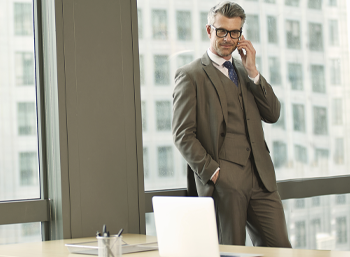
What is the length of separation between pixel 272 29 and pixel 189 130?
1.39 metres

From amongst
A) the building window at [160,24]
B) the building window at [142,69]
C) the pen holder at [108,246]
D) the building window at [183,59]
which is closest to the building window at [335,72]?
the building window at [183,59]

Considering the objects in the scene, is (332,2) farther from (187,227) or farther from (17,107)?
(187,227)

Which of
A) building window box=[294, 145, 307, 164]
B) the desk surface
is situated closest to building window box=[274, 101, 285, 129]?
building window box=[294, 145, 307, 164]

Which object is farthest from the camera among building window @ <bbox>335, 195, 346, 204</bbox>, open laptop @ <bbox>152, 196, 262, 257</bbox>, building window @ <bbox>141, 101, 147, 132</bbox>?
building window @ <bbox>335, 195, 346, 204</bbox>

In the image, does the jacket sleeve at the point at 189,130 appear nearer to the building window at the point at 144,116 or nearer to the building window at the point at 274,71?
the building window at the point at 144,116

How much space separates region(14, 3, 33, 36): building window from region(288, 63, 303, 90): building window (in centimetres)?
198

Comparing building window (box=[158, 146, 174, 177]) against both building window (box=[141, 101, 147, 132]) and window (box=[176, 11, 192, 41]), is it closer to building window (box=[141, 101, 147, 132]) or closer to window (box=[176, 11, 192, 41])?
building window (box=[141, 101, 147, 132])

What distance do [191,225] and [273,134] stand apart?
6.93 feet

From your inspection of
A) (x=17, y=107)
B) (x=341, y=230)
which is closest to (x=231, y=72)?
(x=17, y=107)

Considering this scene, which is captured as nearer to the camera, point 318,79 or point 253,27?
point 253,27

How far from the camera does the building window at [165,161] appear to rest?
10.6 ft

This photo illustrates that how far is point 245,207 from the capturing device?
278cm

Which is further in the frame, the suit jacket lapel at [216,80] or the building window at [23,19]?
the building window at [23,19]

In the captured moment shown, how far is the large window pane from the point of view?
2.84 metres
